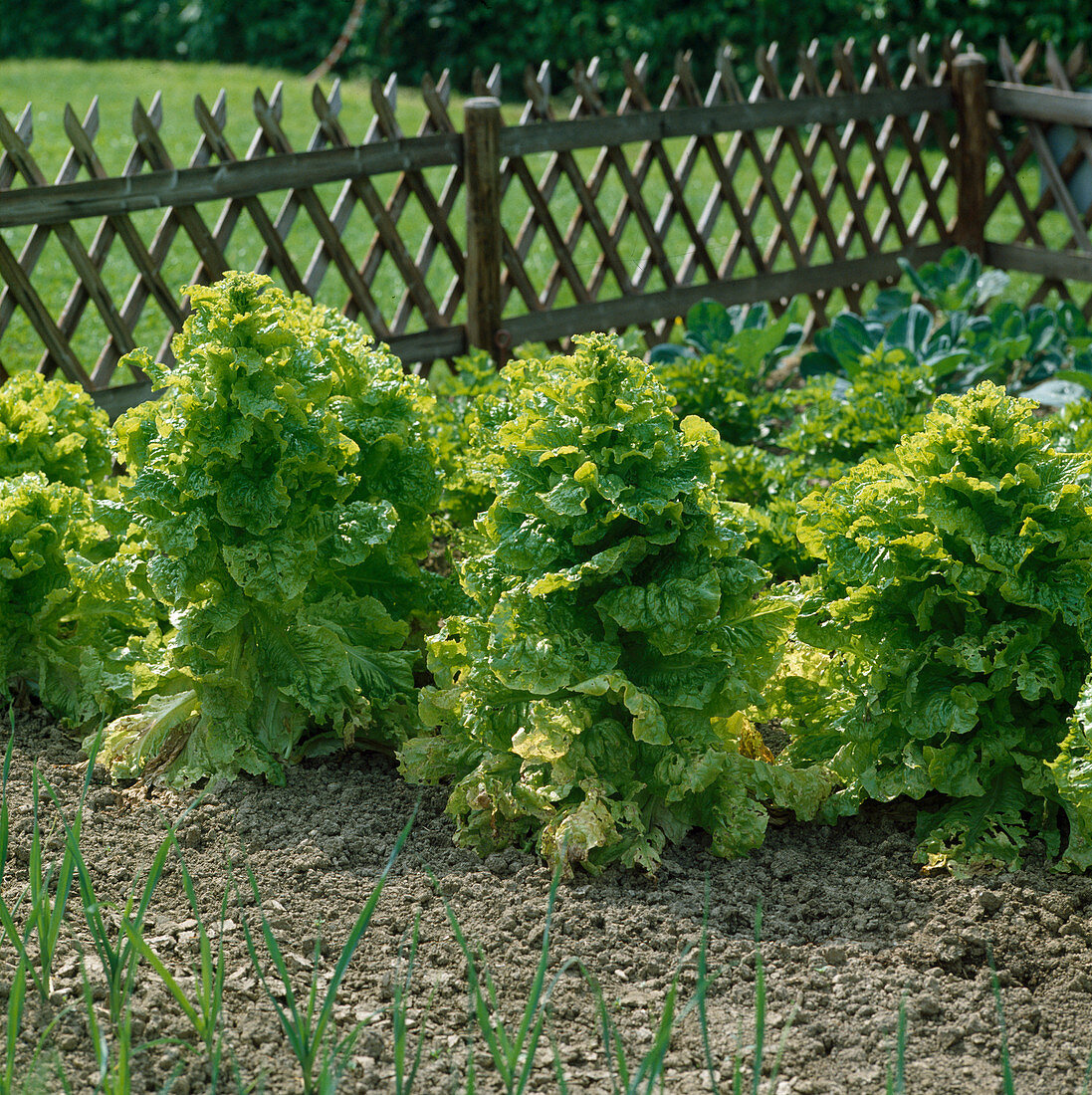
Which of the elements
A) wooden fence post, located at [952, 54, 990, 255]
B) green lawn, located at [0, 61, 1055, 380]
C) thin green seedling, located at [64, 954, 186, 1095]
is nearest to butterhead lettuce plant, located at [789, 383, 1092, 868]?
thin green seedling, located at [64, 954, 186, 1095]

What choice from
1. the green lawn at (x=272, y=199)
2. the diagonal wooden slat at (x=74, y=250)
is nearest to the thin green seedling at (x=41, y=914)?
the diagonal wooden slat at (x=74, y=250)

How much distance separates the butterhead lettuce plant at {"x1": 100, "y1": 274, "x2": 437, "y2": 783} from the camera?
9.04 ft

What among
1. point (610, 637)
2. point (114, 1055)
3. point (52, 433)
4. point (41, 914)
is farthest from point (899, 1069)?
point (52, 433)

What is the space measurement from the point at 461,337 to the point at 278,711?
2.60 m

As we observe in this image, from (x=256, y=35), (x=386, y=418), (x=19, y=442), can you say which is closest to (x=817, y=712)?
(x=386, y=418)

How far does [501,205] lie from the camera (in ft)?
21.0

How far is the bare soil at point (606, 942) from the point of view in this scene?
6.77 feet

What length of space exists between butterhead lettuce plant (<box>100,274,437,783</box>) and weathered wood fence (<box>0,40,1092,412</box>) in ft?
4.75

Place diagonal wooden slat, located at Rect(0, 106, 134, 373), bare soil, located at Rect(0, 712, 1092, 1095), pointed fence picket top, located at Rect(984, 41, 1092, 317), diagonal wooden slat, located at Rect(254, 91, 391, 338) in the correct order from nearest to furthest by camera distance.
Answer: bare soil, located at Rect(0, 712, 1092, 1095) < diagonal wooden slat, located at Rect(0, 106, 134, 373) < diagonal wooden slat, located at Rect(254, 91, 391, 338) < pointed fence picket top, located at Rect(984, 41, 1092, 317)

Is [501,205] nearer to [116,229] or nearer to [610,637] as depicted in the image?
[116,229]

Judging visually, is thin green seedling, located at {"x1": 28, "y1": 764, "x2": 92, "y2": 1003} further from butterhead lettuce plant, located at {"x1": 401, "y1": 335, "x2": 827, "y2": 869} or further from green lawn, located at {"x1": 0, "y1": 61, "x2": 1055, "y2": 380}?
green lawn, located at {"x1": 0, "y1": 61, "x2": 1055, "y2": 380}

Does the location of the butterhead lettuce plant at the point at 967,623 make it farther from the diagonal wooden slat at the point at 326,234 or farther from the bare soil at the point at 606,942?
the diagonal wooden slat at the point at 326,234

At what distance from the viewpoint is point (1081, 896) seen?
248 cm

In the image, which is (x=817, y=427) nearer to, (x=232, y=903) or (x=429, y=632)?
(x=429, y=632)
